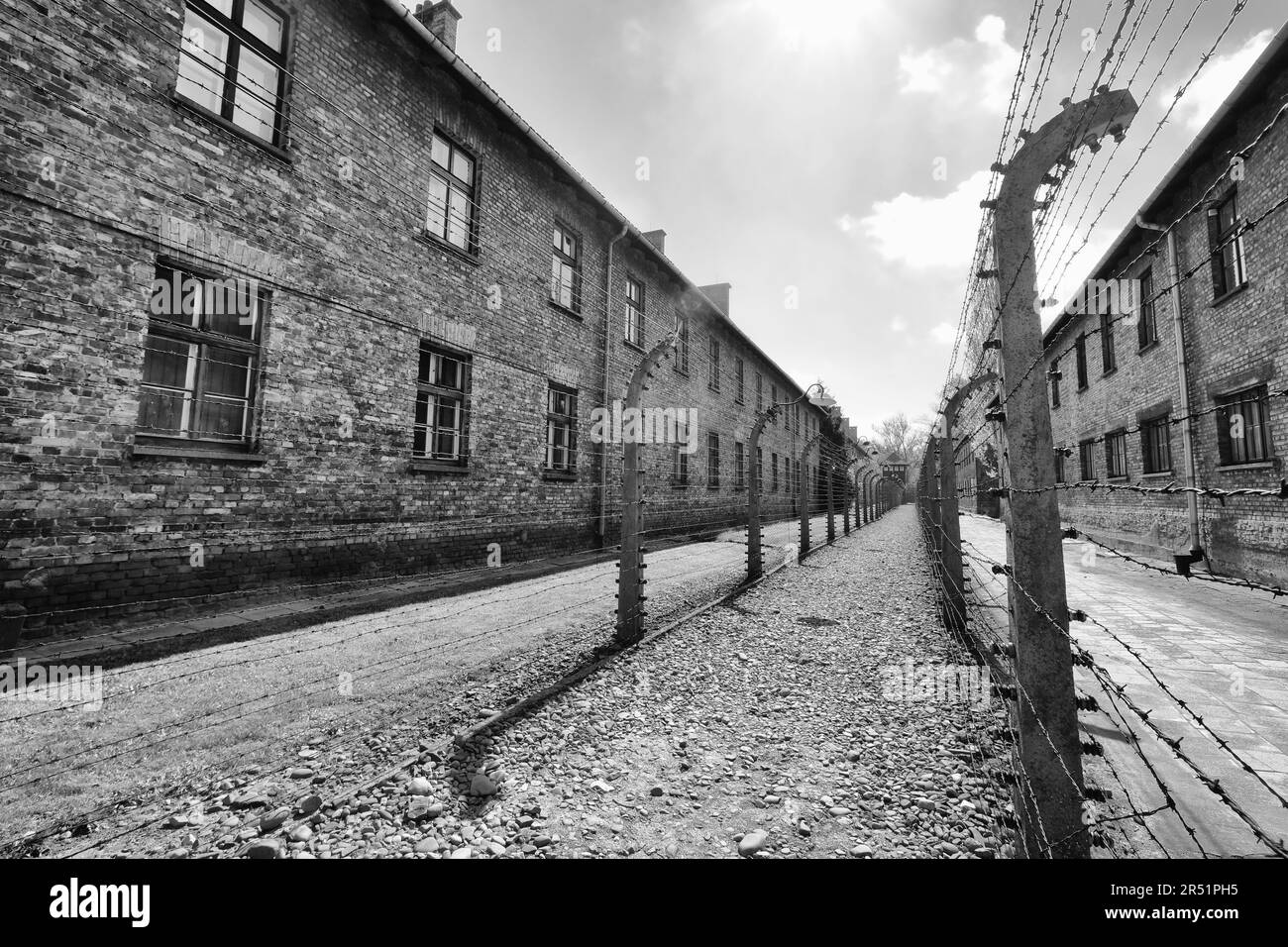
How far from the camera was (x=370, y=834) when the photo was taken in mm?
2277

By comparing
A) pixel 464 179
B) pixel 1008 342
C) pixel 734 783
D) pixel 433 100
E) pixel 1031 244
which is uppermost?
pixel 433 100

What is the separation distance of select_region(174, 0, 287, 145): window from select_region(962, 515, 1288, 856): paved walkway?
8.24 meters

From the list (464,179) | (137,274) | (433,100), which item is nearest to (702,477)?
(464,179)

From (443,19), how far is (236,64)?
408 cm

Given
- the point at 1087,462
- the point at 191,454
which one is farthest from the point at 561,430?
the point at 1087,462

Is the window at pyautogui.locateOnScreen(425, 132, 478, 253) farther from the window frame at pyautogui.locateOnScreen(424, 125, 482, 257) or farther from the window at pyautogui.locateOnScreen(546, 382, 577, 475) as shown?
the window at pyautogui.locateOnScreen(546, 382, 577, 475)

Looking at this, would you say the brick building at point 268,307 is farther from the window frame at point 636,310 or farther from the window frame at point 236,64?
the window frame at point 636,310

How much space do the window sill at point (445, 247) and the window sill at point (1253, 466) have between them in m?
12.3

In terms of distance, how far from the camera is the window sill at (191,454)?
4.98m

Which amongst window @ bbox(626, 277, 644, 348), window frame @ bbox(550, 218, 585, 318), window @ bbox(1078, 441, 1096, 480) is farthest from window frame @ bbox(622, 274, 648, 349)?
window @ bbox(1078, 441, 1096, 480)

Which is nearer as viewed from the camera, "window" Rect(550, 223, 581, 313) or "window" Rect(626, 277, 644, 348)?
"window" Rect(550, 223, 581, 313)

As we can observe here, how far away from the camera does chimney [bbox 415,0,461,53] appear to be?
8.59 m
